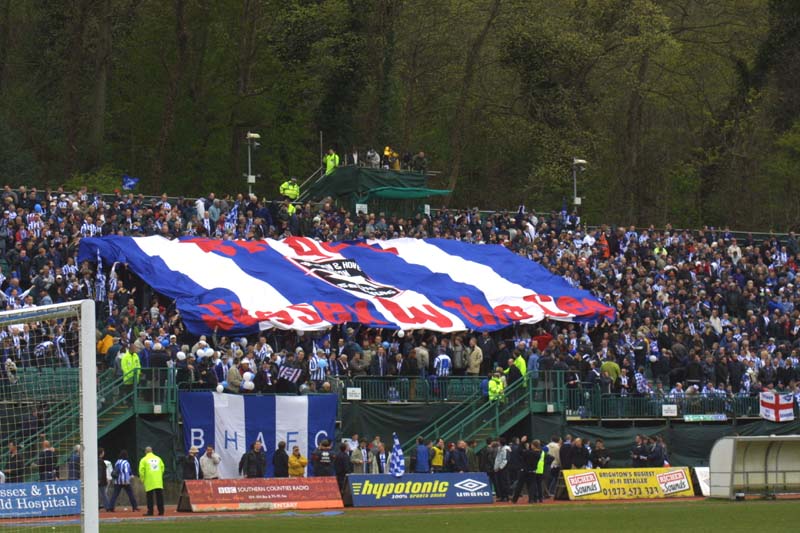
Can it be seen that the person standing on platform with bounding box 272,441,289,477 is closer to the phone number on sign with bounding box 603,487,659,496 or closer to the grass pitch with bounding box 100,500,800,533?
the grass pitch with bounding box 100,500,800,533

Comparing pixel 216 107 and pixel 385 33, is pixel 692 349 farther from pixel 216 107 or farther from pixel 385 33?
pixel 216 107

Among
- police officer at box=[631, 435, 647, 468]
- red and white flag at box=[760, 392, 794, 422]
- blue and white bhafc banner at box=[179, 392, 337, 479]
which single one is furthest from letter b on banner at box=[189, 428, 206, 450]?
red and white flag at box=[760, 392, 794, 422]

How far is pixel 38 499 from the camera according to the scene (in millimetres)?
21641

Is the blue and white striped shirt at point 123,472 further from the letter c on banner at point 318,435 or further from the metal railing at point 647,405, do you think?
the metal railing at point 647,405

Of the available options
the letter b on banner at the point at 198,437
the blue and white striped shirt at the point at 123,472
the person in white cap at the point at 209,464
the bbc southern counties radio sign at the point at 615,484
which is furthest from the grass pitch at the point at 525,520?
the letter b on banner at the point at 198,437

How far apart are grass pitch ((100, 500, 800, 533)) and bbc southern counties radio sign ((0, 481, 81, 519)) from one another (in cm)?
321

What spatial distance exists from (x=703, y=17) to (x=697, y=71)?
2929 millimetres

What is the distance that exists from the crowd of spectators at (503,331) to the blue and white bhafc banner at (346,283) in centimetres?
60

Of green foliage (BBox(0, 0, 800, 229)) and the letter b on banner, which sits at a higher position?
green foliage (BBox(0, 0, 800, 229))

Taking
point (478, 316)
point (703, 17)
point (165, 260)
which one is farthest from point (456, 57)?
point (165, 260)

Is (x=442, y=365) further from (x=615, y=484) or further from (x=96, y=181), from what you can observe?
(x=96, y=181)

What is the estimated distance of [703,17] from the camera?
73.4m

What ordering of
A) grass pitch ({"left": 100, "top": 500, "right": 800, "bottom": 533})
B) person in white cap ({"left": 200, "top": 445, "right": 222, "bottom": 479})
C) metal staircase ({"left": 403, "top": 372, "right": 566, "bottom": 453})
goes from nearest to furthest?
grass pitch ({"left": 100, "top": 500, "right": 800, "bottom": 533}), person in white cap ({"left": 200, "top": 445, "right": 222, "bottom": 479}), metal staircase ({"left": 403, "top": 372, "right": 566, "bottom": 453})

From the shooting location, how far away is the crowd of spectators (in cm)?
3675
